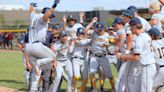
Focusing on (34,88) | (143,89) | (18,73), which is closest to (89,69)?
(34,88)

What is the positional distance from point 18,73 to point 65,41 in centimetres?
716

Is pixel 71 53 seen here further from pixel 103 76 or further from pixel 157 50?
pixel 157 50

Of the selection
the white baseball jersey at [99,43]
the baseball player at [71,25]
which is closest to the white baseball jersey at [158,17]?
the white baseball jersey at [99,43]

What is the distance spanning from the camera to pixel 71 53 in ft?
39.6

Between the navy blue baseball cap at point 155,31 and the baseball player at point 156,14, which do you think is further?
the baseball player at point 156,14

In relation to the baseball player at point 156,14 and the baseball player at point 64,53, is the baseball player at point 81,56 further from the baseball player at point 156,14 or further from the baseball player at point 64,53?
the baseball player at point 156,14

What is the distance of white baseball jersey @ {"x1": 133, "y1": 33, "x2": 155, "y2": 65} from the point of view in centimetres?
836

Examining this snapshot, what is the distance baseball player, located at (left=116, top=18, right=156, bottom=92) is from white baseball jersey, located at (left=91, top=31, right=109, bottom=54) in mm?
2654

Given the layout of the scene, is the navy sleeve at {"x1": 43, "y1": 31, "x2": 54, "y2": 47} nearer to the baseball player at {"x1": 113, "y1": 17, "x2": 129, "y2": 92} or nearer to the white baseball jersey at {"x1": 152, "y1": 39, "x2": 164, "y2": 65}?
the baseball player at {"x1": 113, "y1": 17, "x2": 129, "y2": 92}

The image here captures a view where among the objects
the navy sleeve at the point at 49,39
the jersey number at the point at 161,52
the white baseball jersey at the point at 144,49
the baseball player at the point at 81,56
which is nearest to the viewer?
the white baseball jersey at the point at 144,49

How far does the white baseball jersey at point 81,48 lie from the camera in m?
12.0

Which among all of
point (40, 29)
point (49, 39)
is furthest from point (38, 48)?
point (49, 39)

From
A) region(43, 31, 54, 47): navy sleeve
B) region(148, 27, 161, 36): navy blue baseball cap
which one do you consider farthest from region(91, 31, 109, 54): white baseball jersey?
region(148, 27, 161, 36): navy blue baseball cap

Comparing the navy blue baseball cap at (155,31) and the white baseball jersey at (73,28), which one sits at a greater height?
the navy blue baseball cap at (155,31)
